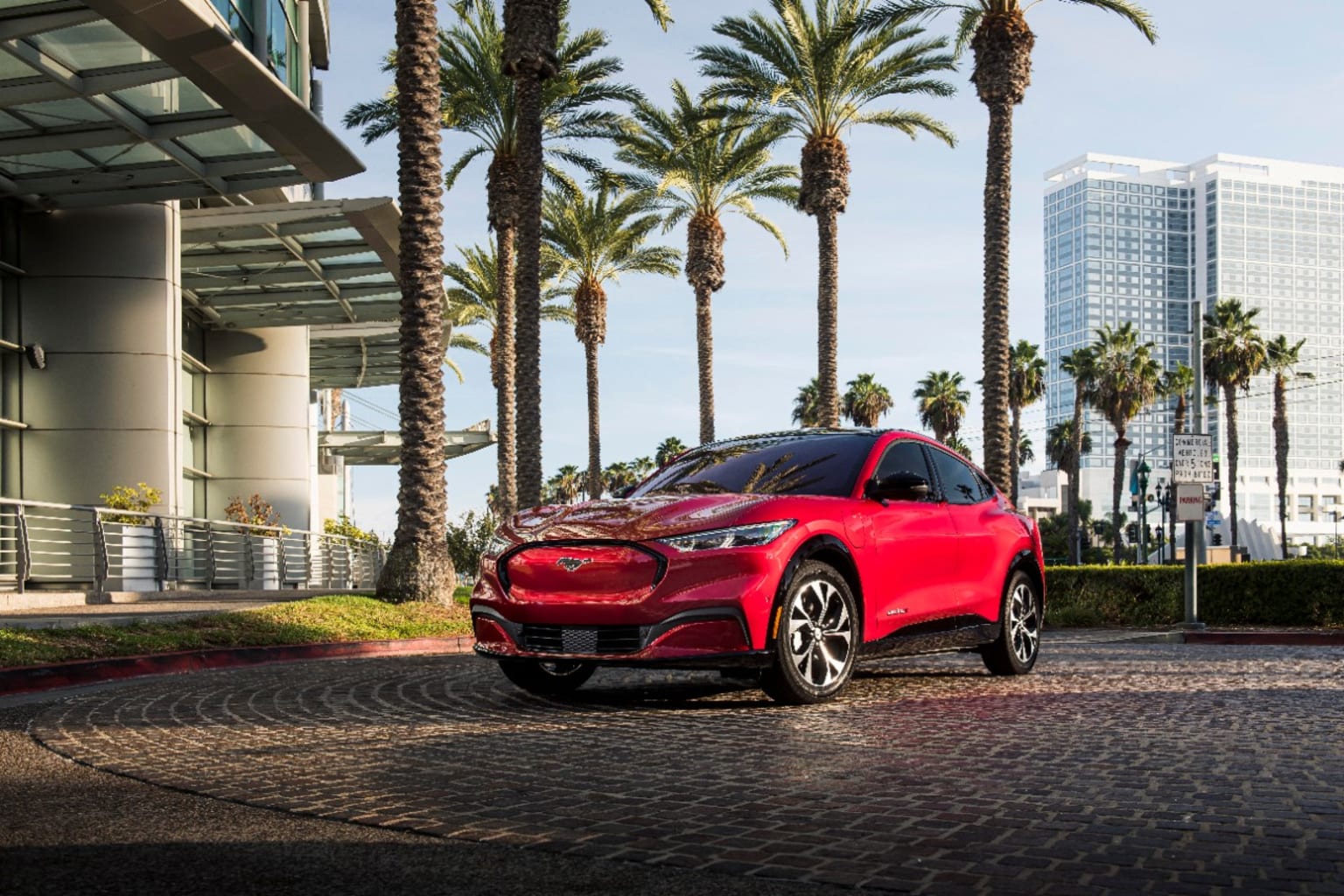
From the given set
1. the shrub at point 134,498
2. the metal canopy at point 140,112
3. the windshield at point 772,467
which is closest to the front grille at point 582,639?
the windshield at point 772,467

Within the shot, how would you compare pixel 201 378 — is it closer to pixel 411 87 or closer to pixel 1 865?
pixel 411 87

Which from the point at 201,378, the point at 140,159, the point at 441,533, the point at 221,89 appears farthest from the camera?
the point at 201,378

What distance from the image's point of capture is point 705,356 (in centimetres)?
4291

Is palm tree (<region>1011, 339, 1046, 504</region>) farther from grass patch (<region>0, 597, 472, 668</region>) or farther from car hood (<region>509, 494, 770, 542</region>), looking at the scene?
car hood (<region>509, 494, 770, 542</region>)

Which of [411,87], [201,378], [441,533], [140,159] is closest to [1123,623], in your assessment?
[441,533]

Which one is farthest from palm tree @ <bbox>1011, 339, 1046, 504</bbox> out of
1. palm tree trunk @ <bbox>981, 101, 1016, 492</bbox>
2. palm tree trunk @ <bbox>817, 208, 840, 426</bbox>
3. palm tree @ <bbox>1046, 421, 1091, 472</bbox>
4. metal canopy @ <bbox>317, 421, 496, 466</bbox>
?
palm tree trunk @ <bbox>981, 101, 1016, 492</bbox>

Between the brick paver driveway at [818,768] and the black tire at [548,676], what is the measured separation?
19 cm

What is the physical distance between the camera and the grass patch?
11344 mm

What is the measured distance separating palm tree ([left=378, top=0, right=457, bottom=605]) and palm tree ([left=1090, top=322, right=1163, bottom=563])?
64.4 m

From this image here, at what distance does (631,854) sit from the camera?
14.3ft

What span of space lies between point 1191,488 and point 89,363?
744 inches

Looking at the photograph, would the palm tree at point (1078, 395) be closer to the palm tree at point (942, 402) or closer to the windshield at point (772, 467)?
the palm tree at point (942, 402)

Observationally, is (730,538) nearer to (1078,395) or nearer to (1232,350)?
(1232,350)

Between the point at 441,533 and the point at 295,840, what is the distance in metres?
13.6
